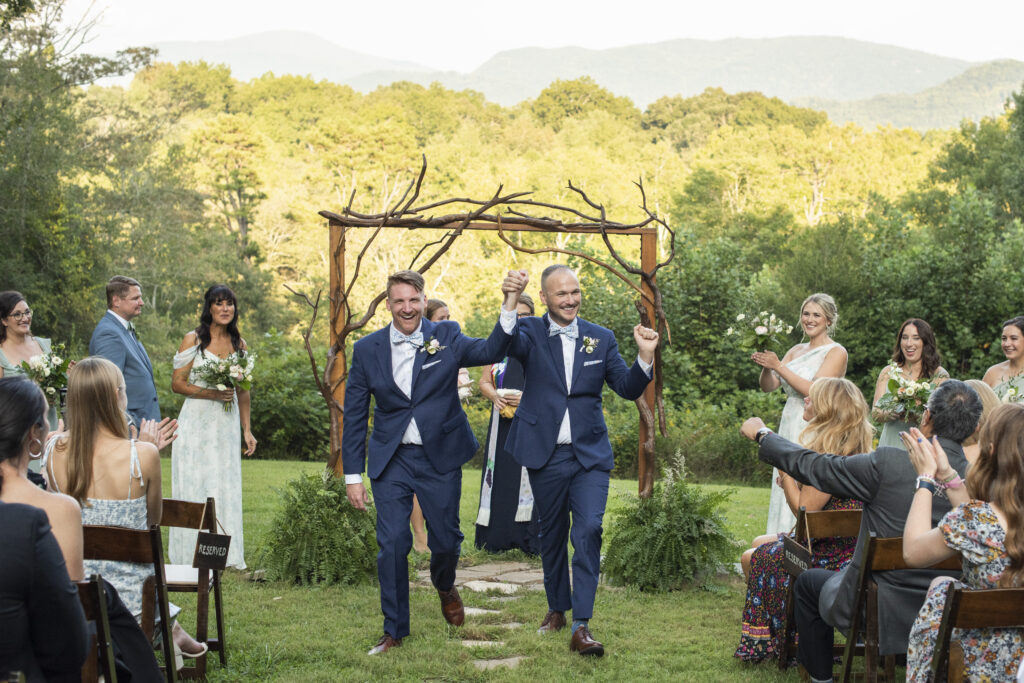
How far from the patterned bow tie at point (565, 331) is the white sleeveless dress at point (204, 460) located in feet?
9.21

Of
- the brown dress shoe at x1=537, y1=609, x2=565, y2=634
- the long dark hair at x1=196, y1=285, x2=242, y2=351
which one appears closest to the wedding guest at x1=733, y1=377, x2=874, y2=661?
the brown dress shoe at x1=537, y1=609, x2=565, y2=634

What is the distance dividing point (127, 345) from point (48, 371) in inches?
23.1

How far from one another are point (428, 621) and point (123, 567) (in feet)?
7.66

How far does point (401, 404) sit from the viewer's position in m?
5.81

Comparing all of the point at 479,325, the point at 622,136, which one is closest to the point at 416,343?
the point at 479,325

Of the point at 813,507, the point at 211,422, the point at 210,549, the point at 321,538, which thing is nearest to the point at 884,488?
the point at 813,507

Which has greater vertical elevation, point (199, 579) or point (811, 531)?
point (811, 531)

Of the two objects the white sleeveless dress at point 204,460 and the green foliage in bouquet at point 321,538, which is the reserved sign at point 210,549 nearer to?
the green foliage in bouquet at point 321,538

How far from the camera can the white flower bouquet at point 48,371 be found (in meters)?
6.59

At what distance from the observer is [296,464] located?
599 inches

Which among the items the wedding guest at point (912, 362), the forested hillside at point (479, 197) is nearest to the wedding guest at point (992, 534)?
the wedding guest at point (912, 362)

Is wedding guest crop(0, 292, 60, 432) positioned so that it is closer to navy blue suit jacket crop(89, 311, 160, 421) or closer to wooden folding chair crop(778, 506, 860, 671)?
navy blue suit jacket crop(89, 311, 160, 421)

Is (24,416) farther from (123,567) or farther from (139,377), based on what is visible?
(139,377)

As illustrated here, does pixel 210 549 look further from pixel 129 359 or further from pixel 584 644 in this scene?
pixel 129 359
